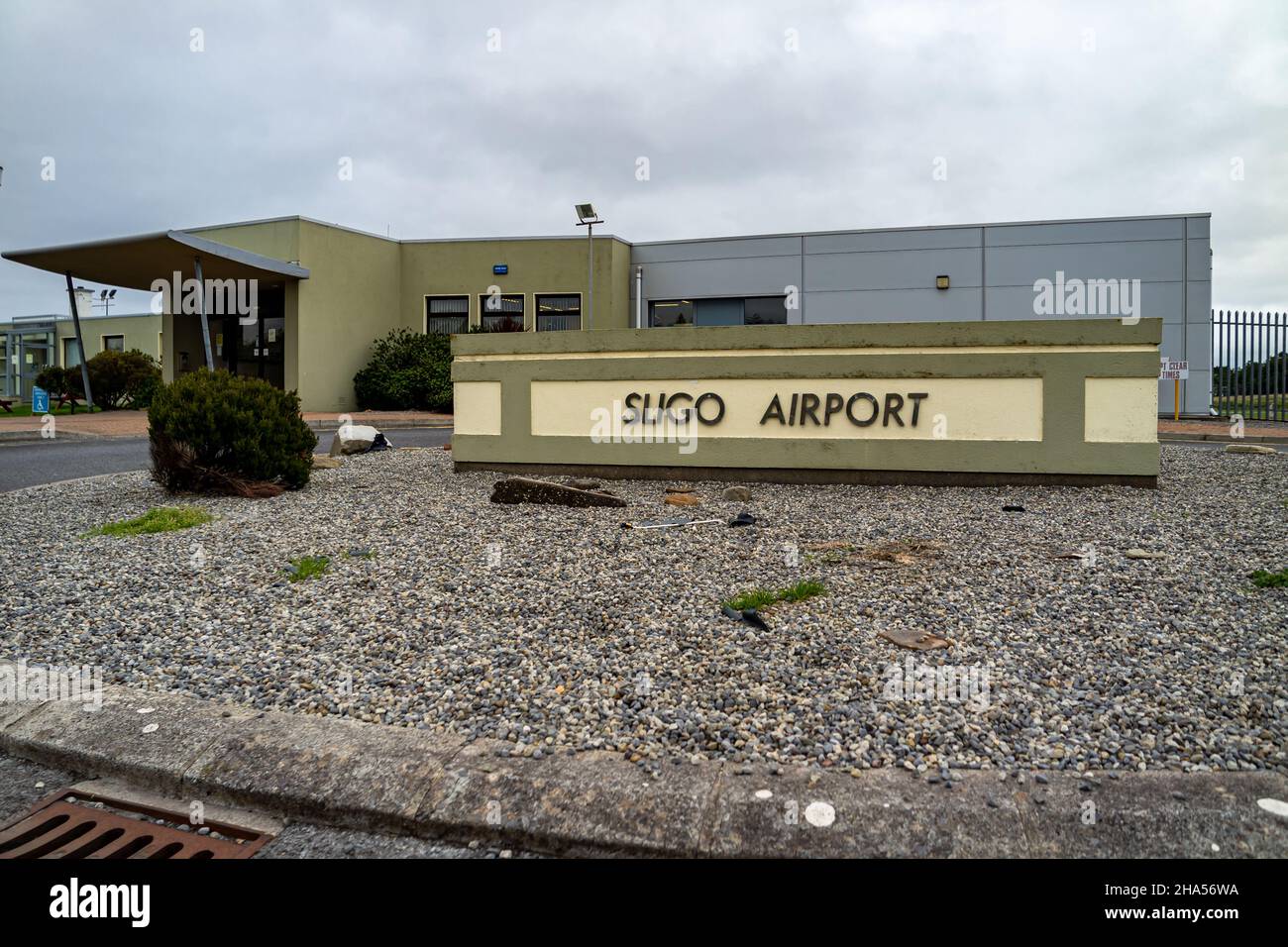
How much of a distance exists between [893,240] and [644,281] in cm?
695

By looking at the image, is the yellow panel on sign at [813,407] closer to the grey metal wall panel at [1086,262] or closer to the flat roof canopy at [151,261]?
the flat roof canopy at [151,261]

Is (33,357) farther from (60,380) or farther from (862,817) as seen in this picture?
(862,817)

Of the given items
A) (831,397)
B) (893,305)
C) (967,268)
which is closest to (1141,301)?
(967,268)

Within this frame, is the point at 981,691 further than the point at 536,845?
Yes

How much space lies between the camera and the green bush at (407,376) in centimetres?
2347

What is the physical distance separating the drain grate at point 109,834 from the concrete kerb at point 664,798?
131 mm

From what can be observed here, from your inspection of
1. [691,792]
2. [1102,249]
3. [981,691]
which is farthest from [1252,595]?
[1102,249]

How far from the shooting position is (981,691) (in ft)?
10.9

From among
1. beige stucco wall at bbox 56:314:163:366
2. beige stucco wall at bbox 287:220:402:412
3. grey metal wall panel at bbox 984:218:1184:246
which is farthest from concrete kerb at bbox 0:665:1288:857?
beige stucco wall at bbox 56:314:163:366

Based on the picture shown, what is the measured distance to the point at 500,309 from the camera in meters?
25.1

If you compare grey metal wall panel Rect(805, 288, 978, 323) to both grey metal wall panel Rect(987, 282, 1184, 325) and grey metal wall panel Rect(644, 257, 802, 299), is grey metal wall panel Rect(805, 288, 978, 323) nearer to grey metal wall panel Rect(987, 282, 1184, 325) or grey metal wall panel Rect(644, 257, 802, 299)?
grey metal wall panel Rect(987, 282, 1184, 325)

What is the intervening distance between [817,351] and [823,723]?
6283 mm
